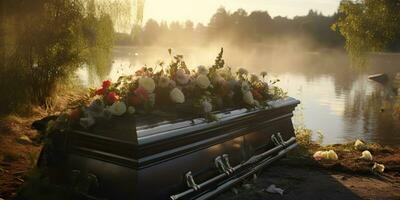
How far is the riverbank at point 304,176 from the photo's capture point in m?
6.18

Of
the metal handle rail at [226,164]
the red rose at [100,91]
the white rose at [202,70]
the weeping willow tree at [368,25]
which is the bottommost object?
the metal handle rail at [226,164]

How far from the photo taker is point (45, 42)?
1355cm

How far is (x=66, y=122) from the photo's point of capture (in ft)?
15.7

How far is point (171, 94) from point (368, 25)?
1881 cm

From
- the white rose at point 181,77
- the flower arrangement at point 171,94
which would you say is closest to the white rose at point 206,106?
the flower arrangement at point 171,94

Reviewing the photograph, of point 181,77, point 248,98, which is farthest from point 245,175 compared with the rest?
point 181,77

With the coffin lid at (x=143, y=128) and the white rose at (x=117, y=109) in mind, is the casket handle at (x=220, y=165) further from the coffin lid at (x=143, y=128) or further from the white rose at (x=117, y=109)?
the white rose at (x=117, y=109)

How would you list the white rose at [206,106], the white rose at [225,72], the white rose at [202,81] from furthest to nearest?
the white rose at [225,72]
the white rose at [202,81]
the white rose at [206,106]

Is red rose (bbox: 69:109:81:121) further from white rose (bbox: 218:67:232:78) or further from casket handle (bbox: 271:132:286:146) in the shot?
casket handle (bbox: 271:132:286:146)

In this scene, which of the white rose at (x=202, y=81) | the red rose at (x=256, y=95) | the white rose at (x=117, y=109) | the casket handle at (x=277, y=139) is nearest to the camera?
the white rose at (x=117, y=109)

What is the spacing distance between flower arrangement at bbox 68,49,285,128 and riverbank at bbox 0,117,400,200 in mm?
1099

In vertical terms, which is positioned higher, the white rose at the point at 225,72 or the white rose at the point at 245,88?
the white rose at the point at 225,72

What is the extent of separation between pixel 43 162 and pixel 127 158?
44.5 inches

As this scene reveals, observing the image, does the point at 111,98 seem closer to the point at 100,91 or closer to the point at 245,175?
the point at 100,91
